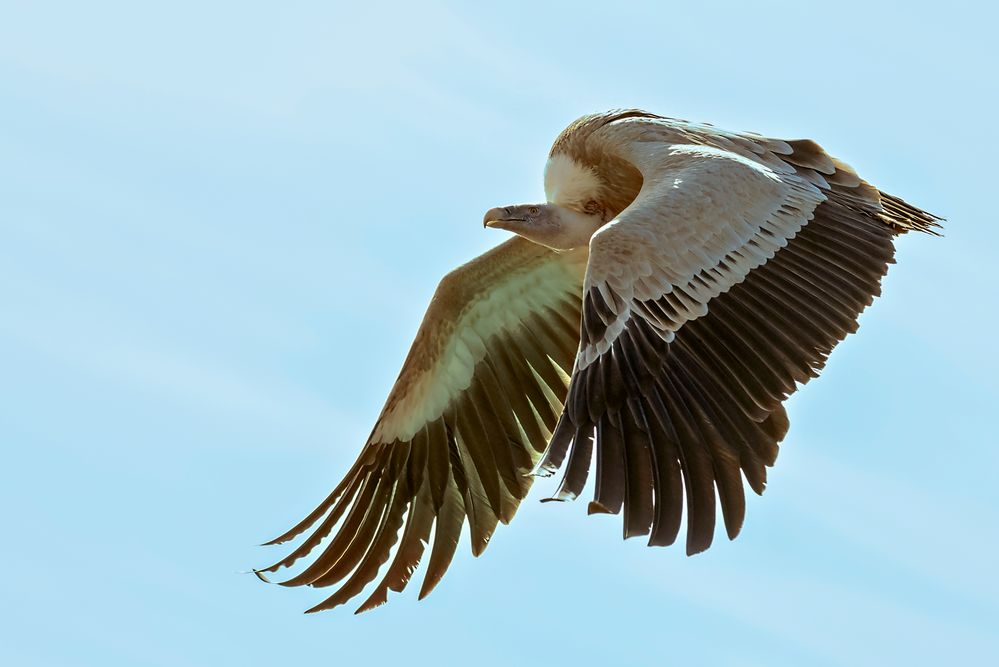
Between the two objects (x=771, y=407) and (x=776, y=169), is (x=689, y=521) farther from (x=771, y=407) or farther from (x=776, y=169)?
(x=776, y=169)

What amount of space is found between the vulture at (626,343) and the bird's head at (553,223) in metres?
0.01

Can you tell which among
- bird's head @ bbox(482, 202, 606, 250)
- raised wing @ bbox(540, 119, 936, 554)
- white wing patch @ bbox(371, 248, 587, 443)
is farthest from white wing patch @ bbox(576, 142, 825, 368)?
white wing patch @ bbox(371, 248, 587, 443)

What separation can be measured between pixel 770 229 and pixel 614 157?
4.69ft

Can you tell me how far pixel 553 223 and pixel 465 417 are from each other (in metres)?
1.42

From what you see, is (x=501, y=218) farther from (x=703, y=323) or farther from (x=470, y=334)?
(x=703, y=323)

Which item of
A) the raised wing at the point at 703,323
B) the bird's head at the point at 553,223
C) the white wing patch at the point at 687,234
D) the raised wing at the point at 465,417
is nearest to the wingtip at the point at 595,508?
the raised wing at the point at 703,323

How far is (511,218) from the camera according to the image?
9.87 m

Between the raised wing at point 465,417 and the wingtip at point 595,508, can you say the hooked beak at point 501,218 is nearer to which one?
the raised wing at point 465,417

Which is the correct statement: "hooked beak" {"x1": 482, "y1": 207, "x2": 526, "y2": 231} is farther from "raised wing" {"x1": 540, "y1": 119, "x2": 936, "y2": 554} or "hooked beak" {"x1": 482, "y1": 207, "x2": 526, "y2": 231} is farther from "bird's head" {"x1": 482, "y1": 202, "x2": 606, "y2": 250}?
"raised wing" {"x1": 540, "y1": 119, "x2": 936, "y2": 554}

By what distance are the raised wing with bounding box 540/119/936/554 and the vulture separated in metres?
0.01

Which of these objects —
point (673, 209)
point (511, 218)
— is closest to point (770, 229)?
point (673, 209)

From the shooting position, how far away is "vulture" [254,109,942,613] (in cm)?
725

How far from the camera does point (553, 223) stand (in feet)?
31.9

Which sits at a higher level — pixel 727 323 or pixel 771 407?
pixel 727 323
